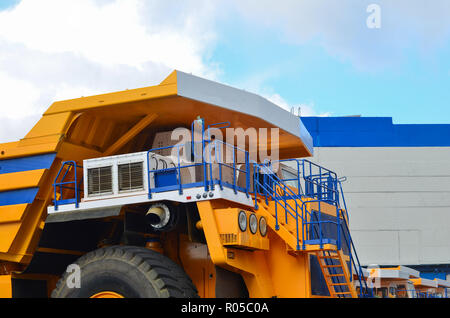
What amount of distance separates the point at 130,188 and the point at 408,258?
2881 cm

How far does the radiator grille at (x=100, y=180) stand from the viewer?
9.70 metres

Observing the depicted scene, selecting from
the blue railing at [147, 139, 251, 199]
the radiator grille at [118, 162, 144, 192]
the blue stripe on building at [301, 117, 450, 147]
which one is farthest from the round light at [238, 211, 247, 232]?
the blue stripe on building at [301, 117, 450, 147]

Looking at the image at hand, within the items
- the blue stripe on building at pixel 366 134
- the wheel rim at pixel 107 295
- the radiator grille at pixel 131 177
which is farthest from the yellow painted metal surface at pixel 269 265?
the blue stripe on building at pixel 366 134

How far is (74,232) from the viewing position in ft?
34.8

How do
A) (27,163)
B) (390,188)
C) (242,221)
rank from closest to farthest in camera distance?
(242,221), (27,163), (390,188)

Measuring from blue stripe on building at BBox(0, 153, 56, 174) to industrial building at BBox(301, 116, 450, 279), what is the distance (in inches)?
1024

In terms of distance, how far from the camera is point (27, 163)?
10391mm

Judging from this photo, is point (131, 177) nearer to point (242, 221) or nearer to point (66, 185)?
point (66, 185)

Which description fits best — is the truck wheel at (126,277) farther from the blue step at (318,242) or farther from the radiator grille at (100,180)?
the blue step at (318,242)

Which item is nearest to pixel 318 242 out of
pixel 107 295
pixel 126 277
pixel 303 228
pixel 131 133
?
pixel 303 228

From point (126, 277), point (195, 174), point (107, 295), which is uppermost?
point (195, 174)

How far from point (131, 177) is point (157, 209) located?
70 cm

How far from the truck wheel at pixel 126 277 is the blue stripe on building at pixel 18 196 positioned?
1712 millimetres

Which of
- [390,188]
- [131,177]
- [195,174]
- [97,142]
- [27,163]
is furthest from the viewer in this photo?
[390,188]
